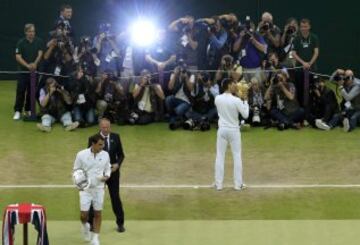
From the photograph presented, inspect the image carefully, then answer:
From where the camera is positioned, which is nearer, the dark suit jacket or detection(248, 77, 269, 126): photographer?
the dark suit jacket

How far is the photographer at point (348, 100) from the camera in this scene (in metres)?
18.8

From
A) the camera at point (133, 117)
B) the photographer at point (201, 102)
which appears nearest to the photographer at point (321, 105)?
the photographer at point (201, 102)

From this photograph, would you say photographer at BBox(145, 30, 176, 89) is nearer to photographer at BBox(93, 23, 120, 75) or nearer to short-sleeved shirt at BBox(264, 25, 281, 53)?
photographer at BBox(93, 23, 120, 75)

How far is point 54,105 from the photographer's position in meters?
19.1

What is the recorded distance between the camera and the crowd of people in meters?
19.0

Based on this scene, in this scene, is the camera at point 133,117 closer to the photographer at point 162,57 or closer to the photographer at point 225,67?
the photographer at point 162,57

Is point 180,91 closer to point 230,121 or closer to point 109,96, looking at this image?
point 109,96

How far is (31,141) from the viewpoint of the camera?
18.3 m

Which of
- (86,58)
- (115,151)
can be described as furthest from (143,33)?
(115,151)

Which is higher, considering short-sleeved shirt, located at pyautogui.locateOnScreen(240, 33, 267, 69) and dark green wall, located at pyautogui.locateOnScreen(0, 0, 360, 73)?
dark green wall, located at pyautogui.locateOnScreen(0, 0, 360, 73)

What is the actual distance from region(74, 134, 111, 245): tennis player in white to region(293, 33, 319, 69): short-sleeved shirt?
8.80m

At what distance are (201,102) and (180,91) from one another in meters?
0.54

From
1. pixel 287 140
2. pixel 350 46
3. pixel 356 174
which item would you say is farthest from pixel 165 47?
pixel 350 46

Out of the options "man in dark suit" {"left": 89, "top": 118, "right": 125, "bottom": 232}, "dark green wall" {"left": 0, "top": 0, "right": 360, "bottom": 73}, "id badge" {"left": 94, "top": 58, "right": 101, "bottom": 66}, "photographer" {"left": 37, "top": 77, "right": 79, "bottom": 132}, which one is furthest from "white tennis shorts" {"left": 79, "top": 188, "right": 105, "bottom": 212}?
"dark green wall" {"left": 0, "top": 0, "right": 360, "bottom": 73}
